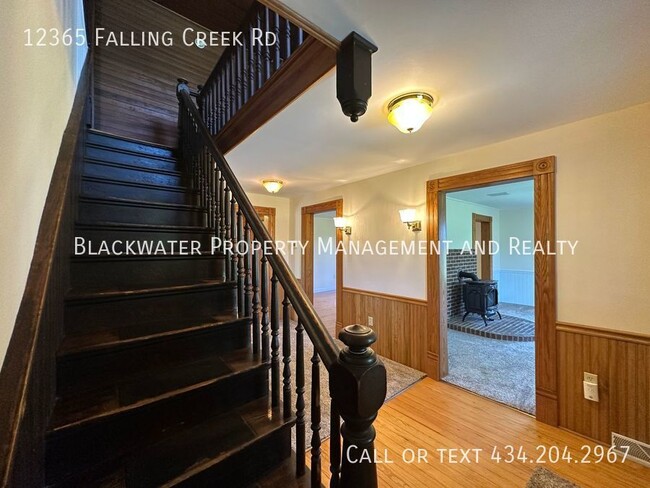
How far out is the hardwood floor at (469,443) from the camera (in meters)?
1.70

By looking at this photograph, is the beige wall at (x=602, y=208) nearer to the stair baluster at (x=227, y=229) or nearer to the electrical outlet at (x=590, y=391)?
the electrical outlet at (x=590, y=391)

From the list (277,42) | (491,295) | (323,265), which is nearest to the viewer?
(277,42)

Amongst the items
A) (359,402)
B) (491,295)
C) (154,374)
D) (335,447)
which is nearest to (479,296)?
(491,295)

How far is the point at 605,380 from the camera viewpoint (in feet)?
6.36

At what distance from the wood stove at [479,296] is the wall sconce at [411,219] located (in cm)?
236

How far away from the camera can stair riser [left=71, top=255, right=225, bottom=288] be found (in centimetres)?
143

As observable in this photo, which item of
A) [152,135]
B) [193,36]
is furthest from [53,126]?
[193,36]

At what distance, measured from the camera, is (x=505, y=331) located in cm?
428

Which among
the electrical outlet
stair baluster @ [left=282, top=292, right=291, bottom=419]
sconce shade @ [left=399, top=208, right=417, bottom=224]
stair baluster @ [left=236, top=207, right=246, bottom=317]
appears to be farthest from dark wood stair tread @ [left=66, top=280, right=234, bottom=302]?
the electrical outlet

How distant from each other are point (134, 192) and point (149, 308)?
1.04m

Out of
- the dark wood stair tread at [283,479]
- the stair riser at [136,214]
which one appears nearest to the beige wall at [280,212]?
the stair riser at [136,214]

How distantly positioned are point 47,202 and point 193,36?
13.7 ft

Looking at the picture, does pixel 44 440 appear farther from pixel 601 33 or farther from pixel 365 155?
pixel 365 155

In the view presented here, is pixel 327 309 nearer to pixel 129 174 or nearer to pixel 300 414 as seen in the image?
pixel 129 174
